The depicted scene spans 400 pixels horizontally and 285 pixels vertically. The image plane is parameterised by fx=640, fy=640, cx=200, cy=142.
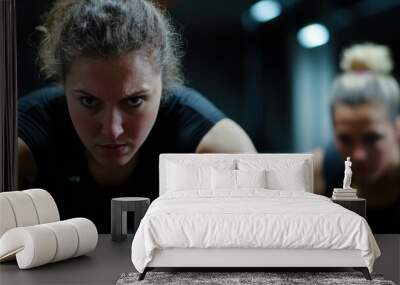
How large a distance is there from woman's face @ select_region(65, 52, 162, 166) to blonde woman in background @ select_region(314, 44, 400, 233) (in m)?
1.97

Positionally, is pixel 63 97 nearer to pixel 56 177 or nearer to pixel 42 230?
pixel 56 177

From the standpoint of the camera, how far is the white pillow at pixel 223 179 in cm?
620

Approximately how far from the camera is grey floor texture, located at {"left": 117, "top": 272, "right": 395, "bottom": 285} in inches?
179

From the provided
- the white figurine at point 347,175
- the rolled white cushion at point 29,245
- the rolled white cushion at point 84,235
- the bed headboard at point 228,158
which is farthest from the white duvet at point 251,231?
the bed headboard at point 228,158

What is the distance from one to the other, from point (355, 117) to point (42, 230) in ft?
12.2

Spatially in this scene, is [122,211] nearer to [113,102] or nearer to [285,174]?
[113,102]

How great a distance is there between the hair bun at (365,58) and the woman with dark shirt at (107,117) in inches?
56.0

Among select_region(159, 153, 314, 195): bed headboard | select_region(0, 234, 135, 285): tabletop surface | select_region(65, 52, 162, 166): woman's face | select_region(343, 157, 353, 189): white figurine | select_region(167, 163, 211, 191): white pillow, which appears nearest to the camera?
select_region(0, 234, 135, 285): tabletop surface

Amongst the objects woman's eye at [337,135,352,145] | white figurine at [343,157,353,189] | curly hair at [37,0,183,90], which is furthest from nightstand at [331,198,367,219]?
curly hair at [37,0,183,90]

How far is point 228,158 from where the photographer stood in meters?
6.86

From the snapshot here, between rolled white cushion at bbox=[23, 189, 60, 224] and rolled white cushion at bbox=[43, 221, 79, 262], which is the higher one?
rolled white cushion at bbox=[23, 189, 60, 224]

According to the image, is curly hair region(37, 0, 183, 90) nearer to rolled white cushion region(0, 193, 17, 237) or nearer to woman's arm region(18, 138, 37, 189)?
woman's arm region(18, 138, 37, 189)

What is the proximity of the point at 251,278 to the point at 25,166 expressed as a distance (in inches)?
137

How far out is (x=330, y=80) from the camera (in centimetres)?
709
